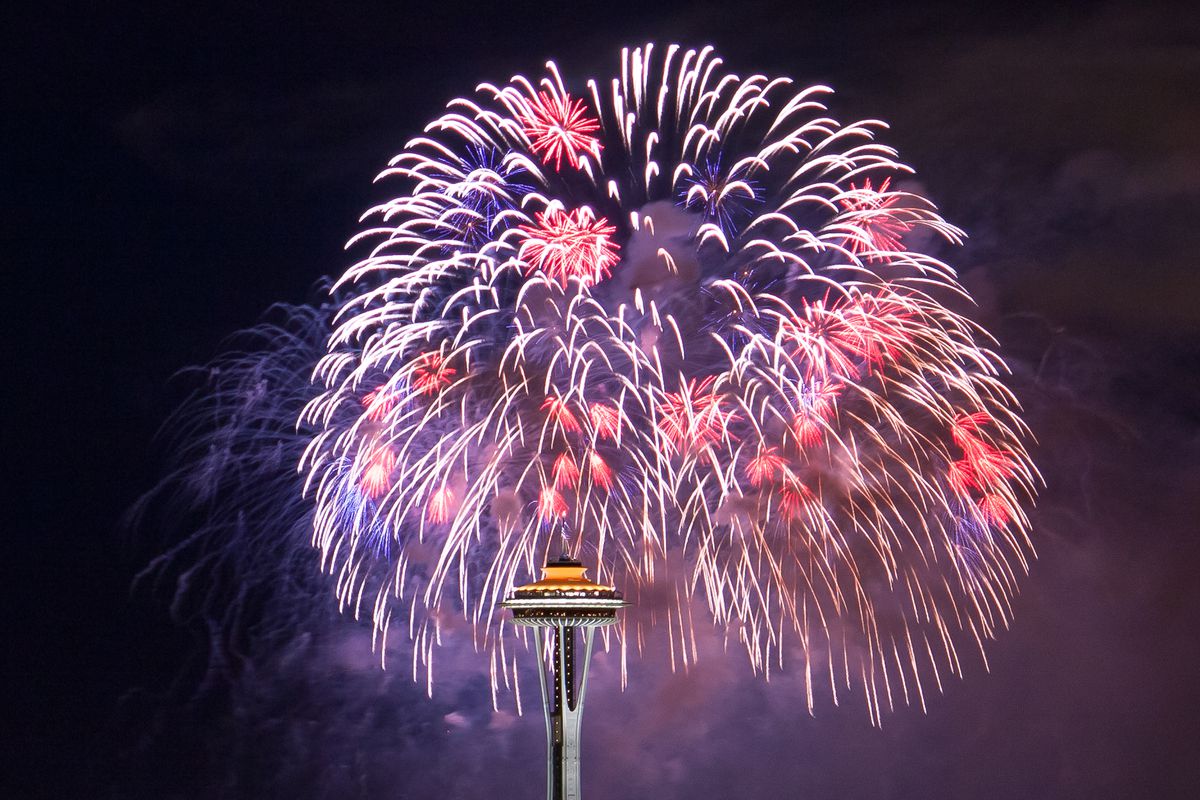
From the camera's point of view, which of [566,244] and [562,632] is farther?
[562,632]

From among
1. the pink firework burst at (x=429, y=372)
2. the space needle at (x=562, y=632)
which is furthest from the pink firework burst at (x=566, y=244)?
the space needle at (x=562, y=632)

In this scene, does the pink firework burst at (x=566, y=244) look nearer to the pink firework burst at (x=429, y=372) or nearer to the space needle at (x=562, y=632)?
the pink firework burst at (x=429, y=372)

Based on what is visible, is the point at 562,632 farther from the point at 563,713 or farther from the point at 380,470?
the point at 380,470

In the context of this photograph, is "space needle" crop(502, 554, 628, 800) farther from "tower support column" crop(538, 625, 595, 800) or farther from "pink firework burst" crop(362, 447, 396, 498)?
"pink firework burst" crop(362, 447, 396, 498)

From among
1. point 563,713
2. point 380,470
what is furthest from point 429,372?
point 563,713

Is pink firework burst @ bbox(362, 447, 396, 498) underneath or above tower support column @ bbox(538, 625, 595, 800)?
above

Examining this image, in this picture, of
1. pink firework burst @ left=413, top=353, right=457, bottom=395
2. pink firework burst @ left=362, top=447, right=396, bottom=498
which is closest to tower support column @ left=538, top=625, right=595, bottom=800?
pink firework burst @ left=362, top=447, right=396, bottom=498
